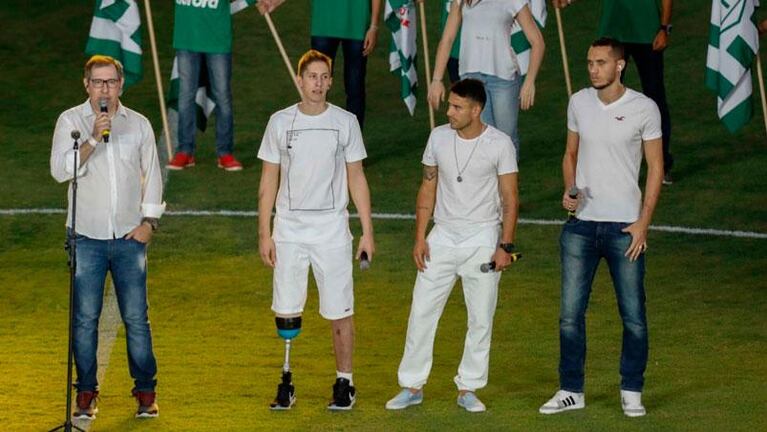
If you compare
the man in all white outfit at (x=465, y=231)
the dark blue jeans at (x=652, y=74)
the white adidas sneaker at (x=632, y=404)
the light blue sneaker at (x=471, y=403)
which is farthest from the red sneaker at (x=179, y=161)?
the white adidas sneaker at (x=632, y=404)

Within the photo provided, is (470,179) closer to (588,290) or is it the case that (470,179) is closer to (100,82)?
(588,290)

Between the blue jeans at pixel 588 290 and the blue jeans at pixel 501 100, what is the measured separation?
4.21m

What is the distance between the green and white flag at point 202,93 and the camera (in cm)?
1764

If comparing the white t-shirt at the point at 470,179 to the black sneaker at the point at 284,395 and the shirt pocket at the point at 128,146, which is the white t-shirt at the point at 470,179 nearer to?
the black sneaker at the point at 284,395

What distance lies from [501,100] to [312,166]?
4.44 metres

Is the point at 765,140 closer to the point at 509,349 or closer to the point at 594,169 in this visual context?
the point at 509,349

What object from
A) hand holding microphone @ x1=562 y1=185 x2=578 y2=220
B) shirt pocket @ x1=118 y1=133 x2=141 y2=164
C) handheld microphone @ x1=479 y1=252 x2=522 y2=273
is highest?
shirt pocket @ x1=118 y1=133 x2=141 y2=164

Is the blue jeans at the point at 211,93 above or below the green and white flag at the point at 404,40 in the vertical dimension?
A: below

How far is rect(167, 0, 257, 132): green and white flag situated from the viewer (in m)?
17.6

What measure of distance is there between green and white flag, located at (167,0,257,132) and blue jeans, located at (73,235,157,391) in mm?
7092

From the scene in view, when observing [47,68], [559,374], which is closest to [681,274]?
[559,374]

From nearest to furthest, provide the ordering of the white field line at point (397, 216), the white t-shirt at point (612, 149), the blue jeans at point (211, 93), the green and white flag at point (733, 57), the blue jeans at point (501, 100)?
the white t-shirt at point (612, 149), the blue jeans at point (501, 100), the white field line at point (397, 216), the green and white flag at point (733, 57), the blue jeans at point (211, 93)

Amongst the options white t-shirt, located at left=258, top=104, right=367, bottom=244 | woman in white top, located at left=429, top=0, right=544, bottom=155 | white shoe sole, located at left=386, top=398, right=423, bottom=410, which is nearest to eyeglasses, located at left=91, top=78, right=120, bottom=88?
white t-shirt, located at left=258, top=104, right=367, bottom=244

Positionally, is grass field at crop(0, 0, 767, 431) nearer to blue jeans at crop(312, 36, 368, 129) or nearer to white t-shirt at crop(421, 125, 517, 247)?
blue jeans at crop(312, 36, 368, 129)
